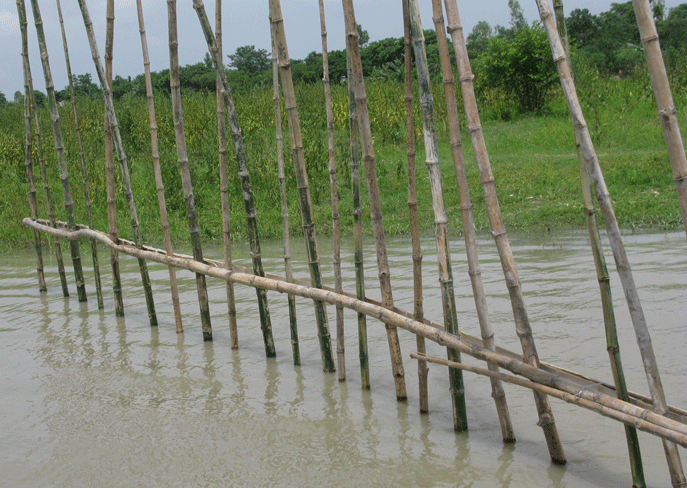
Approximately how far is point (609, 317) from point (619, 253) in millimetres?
315

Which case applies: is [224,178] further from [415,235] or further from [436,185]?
[436,185]

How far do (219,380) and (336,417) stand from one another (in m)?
0.96

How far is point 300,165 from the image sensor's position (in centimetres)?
379

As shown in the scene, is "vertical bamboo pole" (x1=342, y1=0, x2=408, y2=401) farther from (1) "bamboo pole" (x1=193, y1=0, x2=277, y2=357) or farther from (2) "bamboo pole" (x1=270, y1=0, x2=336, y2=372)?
(1) "bamboo pole" (x1=193, y1=0, x2=277, y2=357)

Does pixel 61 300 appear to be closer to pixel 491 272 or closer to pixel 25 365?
pixel 25 365

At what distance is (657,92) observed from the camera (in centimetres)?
209

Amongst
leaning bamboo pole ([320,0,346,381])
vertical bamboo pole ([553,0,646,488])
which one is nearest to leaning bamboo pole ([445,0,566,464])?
vertical bamboo pole ([553,0,646,488])

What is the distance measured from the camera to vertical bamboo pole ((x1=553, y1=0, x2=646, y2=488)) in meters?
2.43

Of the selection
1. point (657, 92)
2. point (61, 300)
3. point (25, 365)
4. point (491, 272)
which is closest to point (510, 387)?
point (657, 92)

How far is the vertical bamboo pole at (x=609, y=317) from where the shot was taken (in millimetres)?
2428

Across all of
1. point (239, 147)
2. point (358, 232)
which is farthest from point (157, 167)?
point (358, 232)

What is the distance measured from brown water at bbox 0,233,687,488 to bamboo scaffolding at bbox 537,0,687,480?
0.38m

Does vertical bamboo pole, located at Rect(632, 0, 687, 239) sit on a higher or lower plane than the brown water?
higher

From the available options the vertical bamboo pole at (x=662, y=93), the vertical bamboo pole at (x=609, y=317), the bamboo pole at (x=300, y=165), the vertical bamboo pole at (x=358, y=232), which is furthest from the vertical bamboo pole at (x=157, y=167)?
the vertical bamboo pole at (x=662, y=93)
